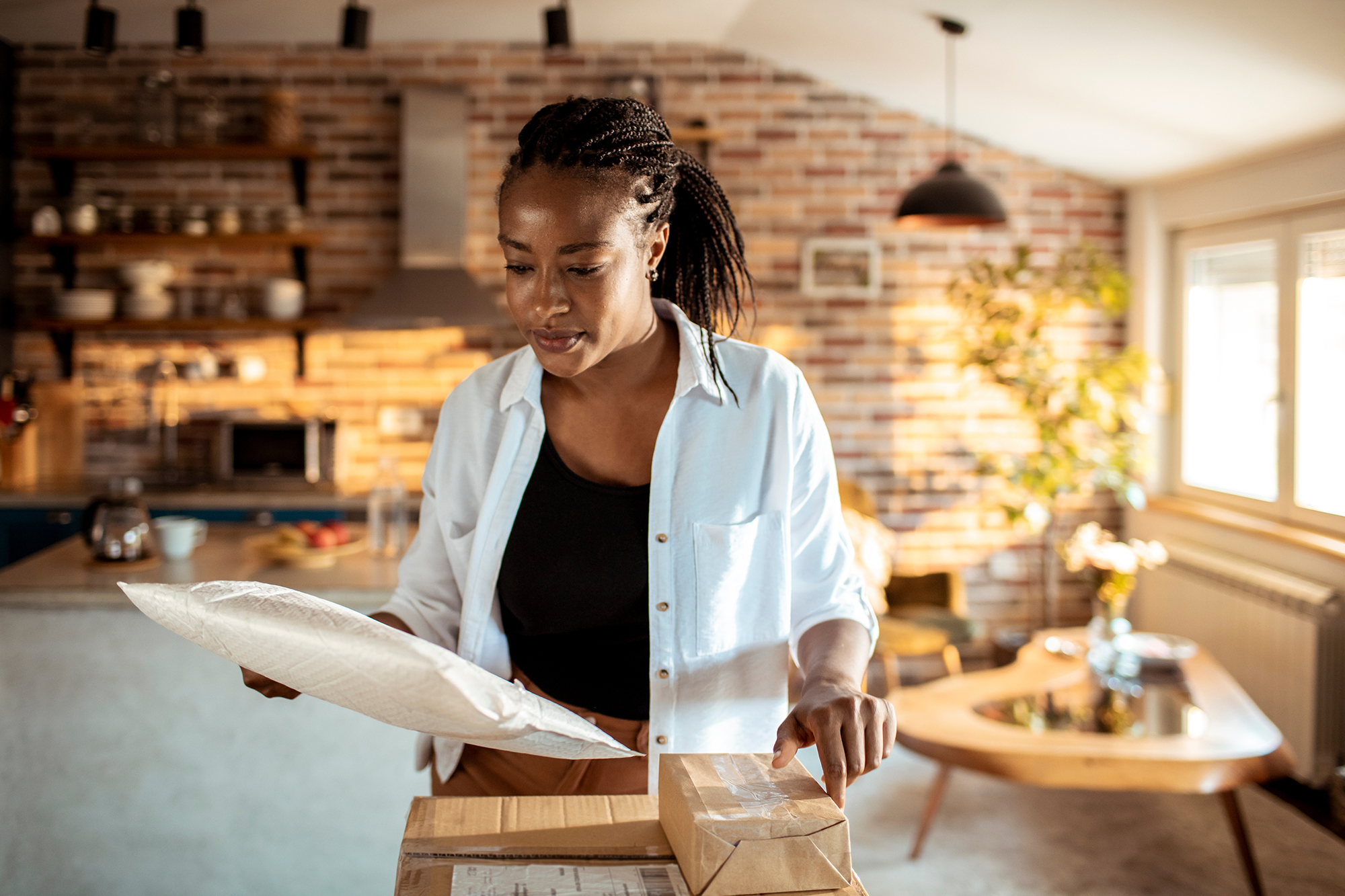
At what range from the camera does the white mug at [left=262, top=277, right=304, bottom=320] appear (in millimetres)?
4352

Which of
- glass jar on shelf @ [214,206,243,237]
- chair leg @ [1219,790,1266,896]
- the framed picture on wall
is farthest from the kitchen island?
the framed picture on wall

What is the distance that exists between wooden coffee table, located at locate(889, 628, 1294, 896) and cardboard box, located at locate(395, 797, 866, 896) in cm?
134

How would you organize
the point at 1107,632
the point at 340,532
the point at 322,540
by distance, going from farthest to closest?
the point at 1107,632 < the point at 340,532 < the point at 322,540

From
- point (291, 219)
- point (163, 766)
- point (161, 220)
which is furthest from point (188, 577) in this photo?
point (161, 220)

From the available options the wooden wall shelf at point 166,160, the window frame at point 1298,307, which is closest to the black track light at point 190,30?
the wooden wall shelf at point 166,160

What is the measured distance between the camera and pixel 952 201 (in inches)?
129

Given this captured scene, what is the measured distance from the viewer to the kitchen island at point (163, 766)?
7.18 ft

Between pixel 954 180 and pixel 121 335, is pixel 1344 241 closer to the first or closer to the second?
pixel 954 180

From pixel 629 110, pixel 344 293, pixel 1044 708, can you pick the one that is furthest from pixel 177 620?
pixel 344 293

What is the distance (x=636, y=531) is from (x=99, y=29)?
11.1 feet

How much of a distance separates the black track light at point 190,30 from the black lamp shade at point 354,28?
1.54 ft

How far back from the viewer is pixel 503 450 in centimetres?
118

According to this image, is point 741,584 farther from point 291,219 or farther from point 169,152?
point 169,152

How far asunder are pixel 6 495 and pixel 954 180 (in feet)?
12.2
